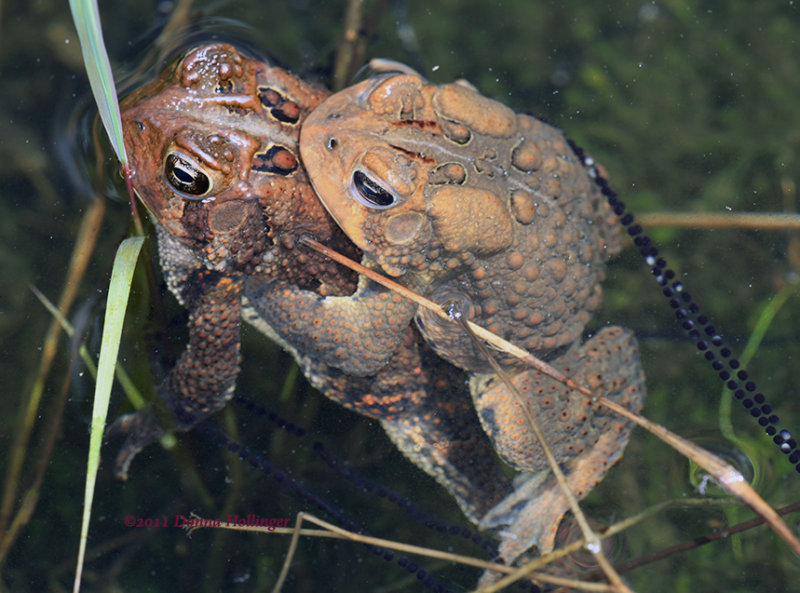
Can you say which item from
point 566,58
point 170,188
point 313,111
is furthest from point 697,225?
point 170,188

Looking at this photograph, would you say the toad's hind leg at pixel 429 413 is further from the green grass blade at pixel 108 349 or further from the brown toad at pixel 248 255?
the green grass blade at pixel 108 349

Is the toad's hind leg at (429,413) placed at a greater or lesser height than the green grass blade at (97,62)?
lesser

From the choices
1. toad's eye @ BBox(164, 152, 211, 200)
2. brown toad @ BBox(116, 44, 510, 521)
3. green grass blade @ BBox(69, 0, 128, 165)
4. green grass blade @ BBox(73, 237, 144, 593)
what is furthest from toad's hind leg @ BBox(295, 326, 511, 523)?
green grass blade @ BBox(69, 0, 128, 165)

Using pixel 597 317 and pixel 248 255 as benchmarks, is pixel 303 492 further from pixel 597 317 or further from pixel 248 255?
pixel 597 317

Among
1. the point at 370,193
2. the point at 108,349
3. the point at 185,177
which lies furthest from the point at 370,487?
the point at 185,177

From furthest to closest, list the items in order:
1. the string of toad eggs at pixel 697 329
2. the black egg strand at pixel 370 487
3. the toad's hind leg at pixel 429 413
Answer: the black egg strand at pixel 370 487 < the string of toad eggs at pixel 697 329 < the toad's hind leg at pixel 429 413

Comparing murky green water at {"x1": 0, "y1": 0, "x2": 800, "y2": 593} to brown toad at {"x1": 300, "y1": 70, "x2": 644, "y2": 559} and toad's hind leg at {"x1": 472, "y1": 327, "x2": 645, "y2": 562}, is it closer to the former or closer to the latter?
toad's hind leg at {"x1": 472, "y1": 327, "x2": 645, "y2": 562}

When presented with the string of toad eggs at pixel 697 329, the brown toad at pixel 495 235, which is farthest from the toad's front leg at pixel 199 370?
the string of toad eggs at pixel 697 329
